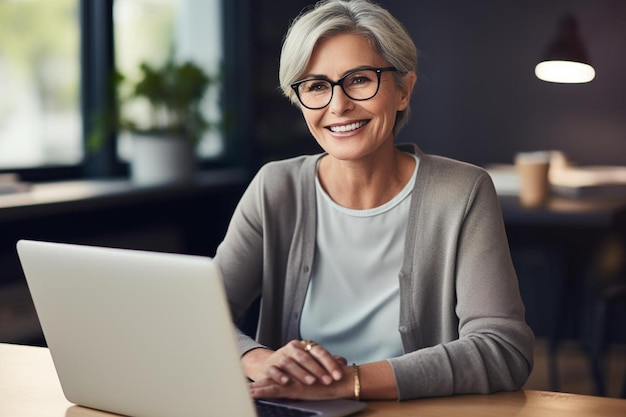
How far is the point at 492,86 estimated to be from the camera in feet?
15.8

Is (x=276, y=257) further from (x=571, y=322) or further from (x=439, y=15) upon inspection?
(x=439, y=15)

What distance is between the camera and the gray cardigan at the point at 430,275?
1425 millimetres

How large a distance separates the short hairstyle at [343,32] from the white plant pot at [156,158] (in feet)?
7.34

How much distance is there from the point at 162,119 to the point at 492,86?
1.83 m

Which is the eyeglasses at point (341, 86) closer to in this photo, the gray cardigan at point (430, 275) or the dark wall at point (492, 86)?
the gray cardigan at point (430, 275)

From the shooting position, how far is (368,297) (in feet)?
5.91

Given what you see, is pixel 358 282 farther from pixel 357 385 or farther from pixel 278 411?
pixel 278 411

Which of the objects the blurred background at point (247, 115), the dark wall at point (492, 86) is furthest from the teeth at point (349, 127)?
the dark wall at point (492, 86)

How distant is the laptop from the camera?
3.45 ft

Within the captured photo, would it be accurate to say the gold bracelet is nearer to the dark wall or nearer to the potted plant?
the potted plant

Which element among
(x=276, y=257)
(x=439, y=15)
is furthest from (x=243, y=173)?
(x=276, y=257)

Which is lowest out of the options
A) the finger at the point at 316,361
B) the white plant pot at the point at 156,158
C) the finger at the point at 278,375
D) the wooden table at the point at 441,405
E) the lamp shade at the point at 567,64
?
the wooden table at the point at 441,405

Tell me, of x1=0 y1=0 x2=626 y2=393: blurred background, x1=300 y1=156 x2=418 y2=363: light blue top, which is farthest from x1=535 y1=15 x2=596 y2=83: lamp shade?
x1=300 y1=156 x2=418 y2=363: light blue top

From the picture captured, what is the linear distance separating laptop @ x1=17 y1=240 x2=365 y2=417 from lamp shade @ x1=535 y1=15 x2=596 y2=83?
2.33 meters
